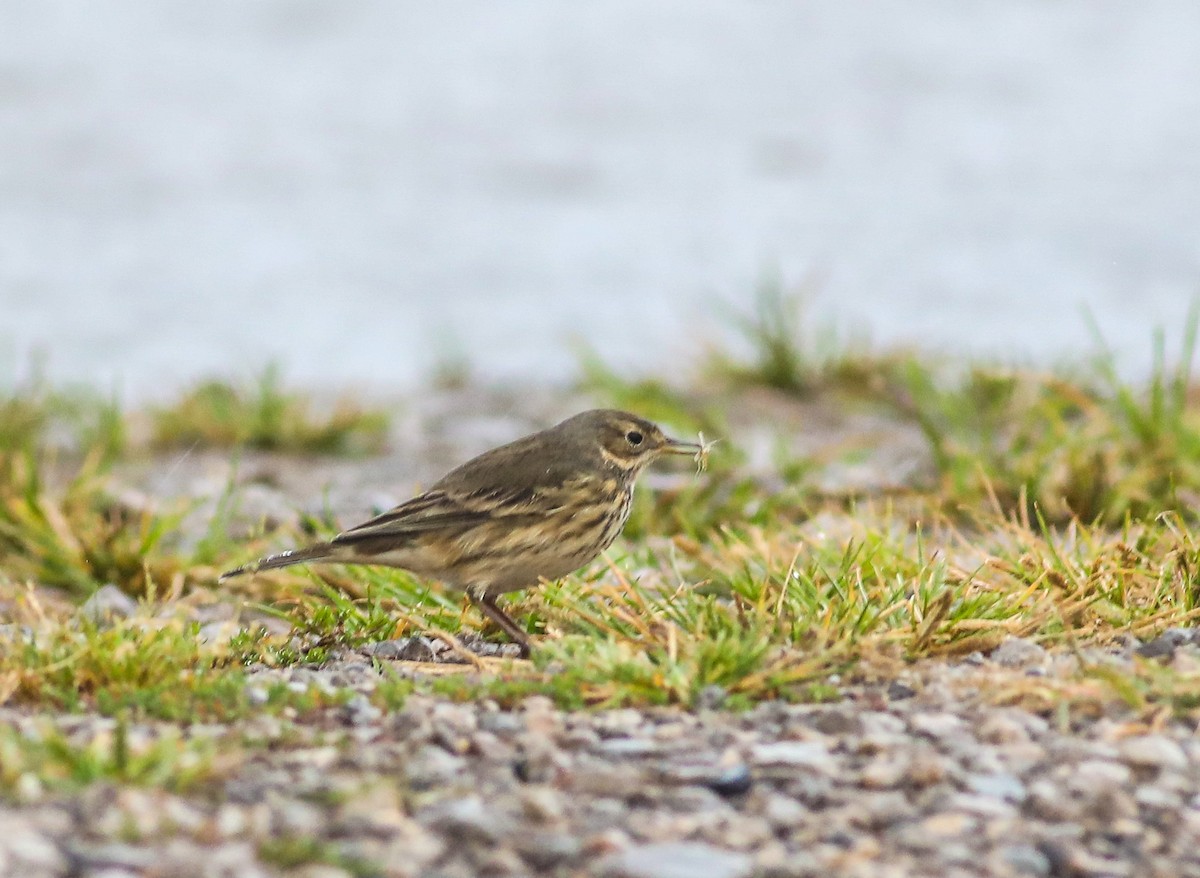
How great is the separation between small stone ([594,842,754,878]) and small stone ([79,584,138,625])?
3.04 meters

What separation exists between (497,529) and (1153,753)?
2207 millimetres

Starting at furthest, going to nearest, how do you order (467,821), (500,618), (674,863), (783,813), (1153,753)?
(500,618)
(1153,753)
(783,813)
(467,821)
(674,863)

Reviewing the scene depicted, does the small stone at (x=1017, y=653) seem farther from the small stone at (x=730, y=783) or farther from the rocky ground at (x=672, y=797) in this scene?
the small stone at (x=730, y=783)

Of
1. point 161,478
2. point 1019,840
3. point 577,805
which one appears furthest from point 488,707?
point 161,478

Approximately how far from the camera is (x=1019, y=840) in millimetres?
3273

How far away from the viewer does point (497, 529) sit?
516cm

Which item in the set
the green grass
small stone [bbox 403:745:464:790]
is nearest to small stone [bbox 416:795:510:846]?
small stone [bbox 403:745:464:790]

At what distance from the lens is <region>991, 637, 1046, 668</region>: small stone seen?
14.1 ft

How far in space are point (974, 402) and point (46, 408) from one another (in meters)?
5.03

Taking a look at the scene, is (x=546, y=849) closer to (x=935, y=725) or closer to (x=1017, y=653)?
(x=935, y=725)

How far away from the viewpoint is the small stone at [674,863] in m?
3.06

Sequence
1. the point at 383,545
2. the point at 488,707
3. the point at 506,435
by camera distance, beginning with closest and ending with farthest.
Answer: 1. the point at 488,707
2. the point at 383,545
3. the point at 506,435

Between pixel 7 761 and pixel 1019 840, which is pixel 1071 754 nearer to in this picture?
→ pixel 1019 840

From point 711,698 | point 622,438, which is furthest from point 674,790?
point 622,438
